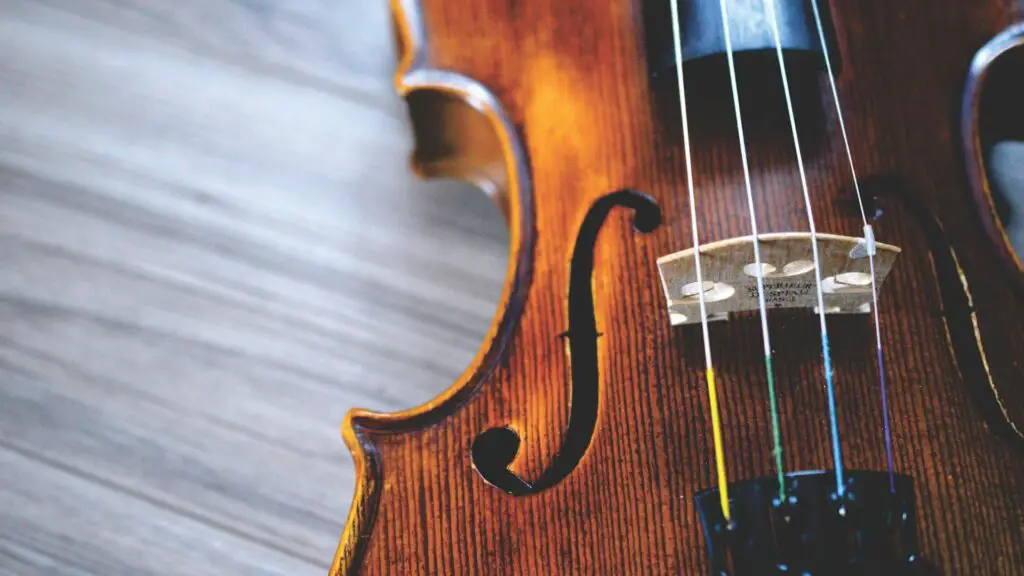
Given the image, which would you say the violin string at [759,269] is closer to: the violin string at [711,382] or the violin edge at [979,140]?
the violin string at [711,382]

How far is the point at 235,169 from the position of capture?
41.1 inches

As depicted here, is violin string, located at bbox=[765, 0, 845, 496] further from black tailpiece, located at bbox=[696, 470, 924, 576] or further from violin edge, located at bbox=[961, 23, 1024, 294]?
violin edge, located at bbox=[961, 23, 1024, 294]

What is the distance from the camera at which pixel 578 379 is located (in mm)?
664

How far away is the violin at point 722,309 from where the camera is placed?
23.8 inches

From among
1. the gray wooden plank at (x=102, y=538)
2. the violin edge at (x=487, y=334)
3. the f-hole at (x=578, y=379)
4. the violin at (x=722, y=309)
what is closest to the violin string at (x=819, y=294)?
→ the violin at (x=722, y=309)

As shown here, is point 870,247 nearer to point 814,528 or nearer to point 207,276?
point 814,528

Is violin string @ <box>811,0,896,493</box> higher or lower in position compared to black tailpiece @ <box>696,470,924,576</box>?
higher

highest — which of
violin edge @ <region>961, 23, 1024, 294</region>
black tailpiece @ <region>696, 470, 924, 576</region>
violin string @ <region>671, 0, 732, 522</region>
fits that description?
violin edge @ <region>961, 23, 1024, 294</region>

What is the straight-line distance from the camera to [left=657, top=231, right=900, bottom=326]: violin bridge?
61 centimetres

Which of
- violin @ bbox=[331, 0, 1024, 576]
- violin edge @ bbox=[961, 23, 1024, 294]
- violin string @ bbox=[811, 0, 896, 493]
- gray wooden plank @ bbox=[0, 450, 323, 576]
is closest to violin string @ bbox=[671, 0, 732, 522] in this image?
violin @ bbox=[331, 0, 1024, 576]

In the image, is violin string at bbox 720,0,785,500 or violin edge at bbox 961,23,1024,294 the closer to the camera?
violin string at bbox 720,0,785,500

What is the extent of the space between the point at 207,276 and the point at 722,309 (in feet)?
2.16

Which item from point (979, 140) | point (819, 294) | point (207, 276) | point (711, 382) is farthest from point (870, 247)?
point (207, 276)

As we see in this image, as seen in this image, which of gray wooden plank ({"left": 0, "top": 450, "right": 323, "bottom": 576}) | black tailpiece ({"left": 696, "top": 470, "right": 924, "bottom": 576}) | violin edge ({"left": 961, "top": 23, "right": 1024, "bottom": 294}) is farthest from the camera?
gray wooden plank ({"left": 0, "top": 450, "right": 323, "bottom": 576})
